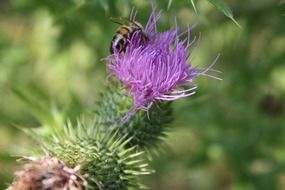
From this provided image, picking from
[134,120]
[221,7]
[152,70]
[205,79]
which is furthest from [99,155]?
[205,79]

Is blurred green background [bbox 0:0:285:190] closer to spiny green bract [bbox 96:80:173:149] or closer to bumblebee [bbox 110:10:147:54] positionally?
spiny green bract [bbox 96:80:173:149]

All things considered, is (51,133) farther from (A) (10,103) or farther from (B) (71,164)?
(A) (10,103)

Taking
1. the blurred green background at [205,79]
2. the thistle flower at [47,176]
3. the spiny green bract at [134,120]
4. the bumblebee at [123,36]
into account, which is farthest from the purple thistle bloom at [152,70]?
the blurred green background at [205,79]

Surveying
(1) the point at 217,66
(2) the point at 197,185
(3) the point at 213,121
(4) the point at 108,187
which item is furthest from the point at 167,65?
(2) the point at 197,185

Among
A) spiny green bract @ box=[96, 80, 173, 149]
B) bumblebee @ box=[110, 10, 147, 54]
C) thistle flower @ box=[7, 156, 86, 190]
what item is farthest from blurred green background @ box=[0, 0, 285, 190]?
thistle flower @ box=[7, 156, 86, 190]

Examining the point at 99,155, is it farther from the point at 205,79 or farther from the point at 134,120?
the point at 205,79

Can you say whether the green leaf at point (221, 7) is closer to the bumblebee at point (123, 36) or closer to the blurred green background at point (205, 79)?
the bumblebee at point (123, 36)
